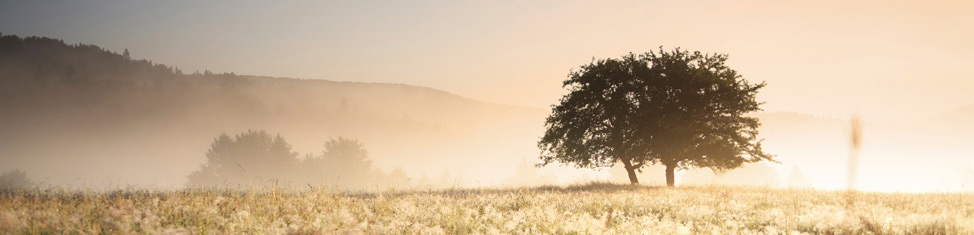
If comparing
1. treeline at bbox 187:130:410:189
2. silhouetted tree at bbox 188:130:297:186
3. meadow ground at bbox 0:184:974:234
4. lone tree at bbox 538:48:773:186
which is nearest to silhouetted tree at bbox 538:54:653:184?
lone tree at bbox 538:48:773:186

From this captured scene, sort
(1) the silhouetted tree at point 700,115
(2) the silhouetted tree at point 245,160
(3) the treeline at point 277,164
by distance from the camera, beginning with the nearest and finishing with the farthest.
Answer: (1) the silhouetted tree at point 700,115 → (2) the silhouetted tree at point 245,160 → (3) the treeline at point 277,164

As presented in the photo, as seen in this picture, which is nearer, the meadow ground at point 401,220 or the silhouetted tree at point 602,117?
the meadow ground at point 401,220

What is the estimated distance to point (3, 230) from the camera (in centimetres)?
567

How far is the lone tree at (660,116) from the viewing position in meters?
23.2

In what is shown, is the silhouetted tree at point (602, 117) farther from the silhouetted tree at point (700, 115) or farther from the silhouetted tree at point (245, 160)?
the silhouetted tree at point (245, 160)

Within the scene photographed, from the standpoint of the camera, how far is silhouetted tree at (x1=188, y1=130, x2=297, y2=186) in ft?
235

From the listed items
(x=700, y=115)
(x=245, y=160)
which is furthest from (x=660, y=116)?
(x=245, y=160)

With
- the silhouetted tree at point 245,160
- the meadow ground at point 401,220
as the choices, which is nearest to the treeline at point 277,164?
the silhouetted tree at point 245,160

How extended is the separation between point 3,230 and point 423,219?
16.4 feet

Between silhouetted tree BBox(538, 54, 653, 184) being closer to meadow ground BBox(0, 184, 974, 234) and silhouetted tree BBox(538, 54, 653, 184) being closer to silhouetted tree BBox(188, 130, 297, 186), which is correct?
meadow ground BBox(0, 184, 974, 234)

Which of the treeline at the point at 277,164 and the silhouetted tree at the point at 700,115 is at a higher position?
the silhouetted tree at the point at 700,115

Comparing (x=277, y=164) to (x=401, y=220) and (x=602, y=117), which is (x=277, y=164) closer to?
(x=602, y=117)

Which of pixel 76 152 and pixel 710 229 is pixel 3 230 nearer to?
pixel 710 229

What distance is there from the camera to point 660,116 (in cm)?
2342
